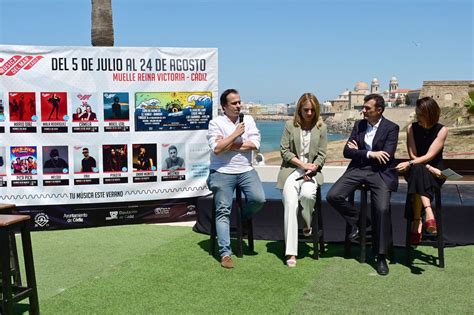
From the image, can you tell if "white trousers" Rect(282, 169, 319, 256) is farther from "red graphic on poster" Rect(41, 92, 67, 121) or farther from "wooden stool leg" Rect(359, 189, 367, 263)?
"red graphic on poster" Rect(41, 92, 67, 121)

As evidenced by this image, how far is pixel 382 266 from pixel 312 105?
1.60m

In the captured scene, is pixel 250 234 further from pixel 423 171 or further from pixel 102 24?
pixel 102 24

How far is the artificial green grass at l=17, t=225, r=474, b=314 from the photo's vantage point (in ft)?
13.1

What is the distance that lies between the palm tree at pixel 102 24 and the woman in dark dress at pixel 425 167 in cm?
513

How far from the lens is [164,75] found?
711 cm

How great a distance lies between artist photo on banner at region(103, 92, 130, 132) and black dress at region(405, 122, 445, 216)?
3516 millimetres

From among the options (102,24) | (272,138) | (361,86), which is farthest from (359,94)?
(102,24)

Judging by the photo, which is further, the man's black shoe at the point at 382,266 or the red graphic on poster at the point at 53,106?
the red graphic on poster at the point at 53,106

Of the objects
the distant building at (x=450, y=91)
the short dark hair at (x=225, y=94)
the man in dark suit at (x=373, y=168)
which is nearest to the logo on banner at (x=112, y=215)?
the short dark hair at (x=225, y=94)

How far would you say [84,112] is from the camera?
6.90 m

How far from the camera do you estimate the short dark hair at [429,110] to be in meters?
4.98

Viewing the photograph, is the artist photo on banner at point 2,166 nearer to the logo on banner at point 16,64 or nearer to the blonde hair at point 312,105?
the logo on banner at point 16,64

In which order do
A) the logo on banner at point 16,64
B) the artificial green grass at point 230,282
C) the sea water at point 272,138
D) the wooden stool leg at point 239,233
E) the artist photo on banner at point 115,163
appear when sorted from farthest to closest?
the sea water at point 272,138, the artist photo on banner at point 115,163, the logo on banner at point 16,64, the wooden stool leg at point 239,233, the artificial green grass at point 230,282

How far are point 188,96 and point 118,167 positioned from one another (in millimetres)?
1257
